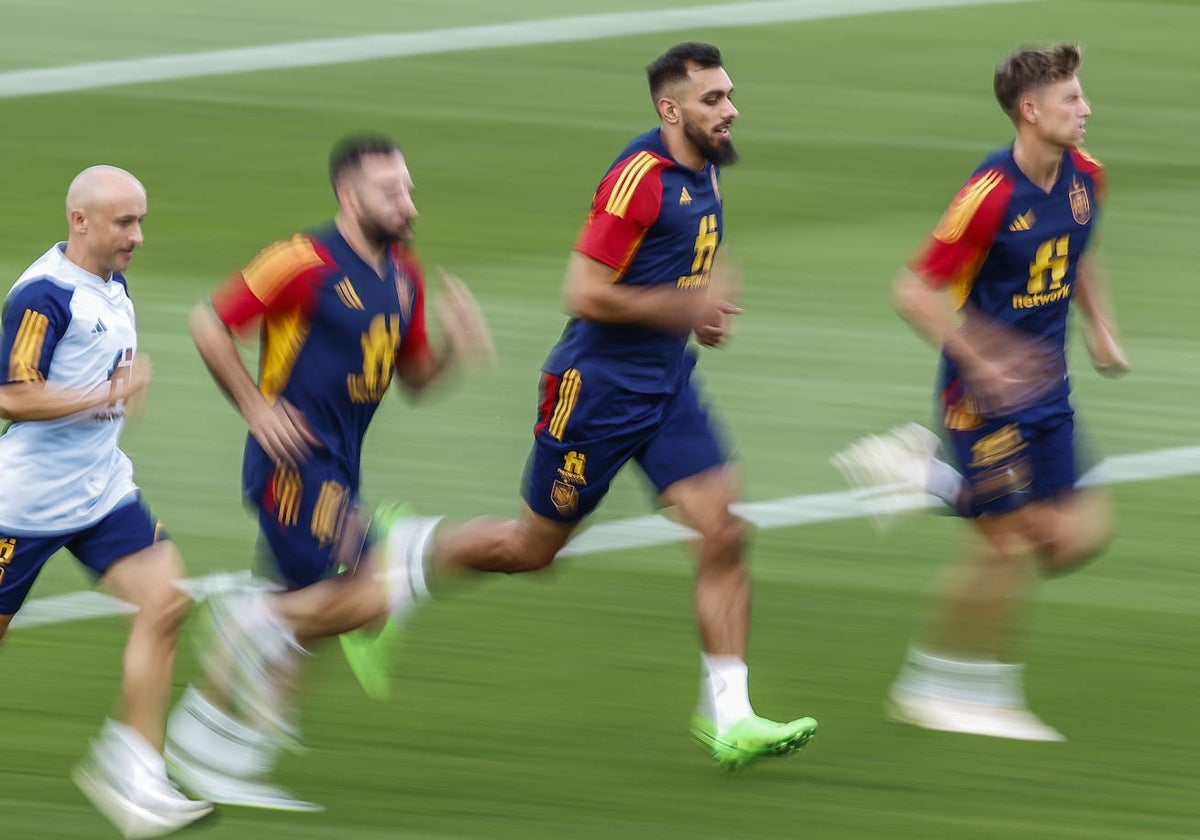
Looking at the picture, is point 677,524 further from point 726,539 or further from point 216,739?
point 216,739

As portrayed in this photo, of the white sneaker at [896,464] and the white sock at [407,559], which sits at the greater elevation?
the white sneaker at [896,464]

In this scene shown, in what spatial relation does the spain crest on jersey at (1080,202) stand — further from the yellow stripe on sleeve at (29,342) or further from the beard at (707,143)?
the yellow stripe on sleeve at (29,342)

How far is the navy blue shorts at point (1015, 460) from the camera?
25.8 feet

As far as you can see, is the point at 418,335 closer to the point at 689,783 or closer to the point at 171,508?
the point at 689,783

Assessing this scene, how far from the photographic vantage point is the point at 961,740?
788cm

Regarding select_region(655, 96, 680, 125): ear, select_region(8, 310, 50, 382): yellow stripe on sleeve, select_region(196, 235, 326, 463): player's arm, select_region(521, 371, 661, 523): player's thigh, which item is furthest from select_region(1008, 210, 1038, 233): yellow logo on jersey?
select_region(8, 310, 50, 382): yellow stripe on sleeve

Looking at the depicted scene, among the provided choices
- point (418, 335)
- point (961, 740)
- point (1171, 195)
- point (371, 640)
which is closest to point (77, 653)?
point (371, 640)

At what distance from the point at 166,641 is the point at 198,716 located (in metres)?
0.31

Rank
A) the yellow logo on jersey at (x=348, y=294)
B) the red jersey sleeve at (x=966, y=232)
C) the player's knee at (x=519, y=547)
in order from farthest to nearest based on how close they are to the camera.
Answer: the player's knee at (x=519, y=547) < the red jersey sleeve at (x=966, y=232) < the yellow logo on jersey at (x=348, y=294)

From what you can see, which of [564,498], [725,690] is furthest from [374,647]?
[725,690]

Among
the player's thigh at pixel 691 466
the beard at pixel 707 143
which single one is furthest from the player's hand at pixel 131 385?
the beard at pixel 707 143

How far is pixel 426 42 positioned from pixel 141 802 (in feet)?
44.3

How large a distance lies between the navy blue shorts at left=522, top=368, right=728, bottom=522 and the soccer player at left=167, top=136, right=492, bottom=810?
0.69m

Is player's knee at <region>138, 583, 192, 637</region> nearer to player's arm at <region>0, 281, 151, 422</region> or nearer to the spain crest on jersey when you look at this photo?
player's arm at <region>0, 281, 151, 422</region>
